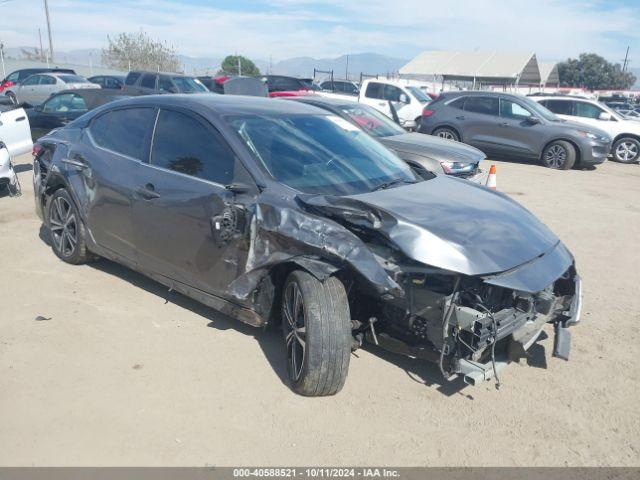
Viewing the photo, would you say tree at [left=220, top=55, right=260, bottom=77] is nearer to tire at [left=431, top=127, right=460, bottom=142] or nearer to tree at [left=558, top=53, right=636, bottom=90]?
tire at [left=431, top=127, right=460, bottom=142]

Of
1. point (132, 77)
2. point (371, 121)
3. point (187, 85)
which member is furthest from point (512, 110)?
point (132, 77)

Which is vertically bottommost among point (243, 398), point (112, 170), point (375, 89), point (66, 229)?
point (243, 398)

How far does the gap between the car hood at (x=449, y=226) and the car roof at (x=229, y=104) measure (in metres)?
1.14

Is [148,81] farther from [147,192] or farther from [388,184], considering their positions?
[388,184]

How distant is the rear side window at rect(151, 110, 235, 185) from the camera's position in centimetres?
391

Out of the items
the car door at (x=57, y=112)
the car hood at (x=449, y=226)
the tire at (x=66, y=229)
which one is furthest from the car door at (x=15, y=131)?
the car hood at (x=449, y=226)

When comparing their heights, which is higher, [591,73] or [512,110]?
[591,73]

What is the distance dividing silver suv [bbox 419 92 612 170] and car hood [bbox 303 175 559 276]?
411 inches

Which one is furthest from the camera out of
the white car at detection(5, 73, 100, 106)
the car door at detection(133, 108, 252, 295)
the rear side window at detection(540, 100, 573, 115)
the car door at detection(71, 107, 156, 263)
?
the white car at detection(5, 73, 100, 106)

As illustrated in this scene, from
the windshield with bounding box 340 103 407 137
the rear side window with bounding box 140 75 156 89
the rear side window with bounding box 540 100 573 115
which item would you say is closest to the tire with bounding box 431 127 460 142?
the rear side window with bounding box 540 100 573 115

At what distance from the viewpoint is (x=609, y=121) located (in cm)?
1559

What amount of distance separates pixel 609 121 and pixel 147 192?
1499cm

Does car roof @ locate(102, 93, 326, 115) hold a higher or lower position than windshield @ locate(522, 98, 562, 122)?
higher

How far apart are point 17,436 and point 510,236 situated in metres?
3.09
